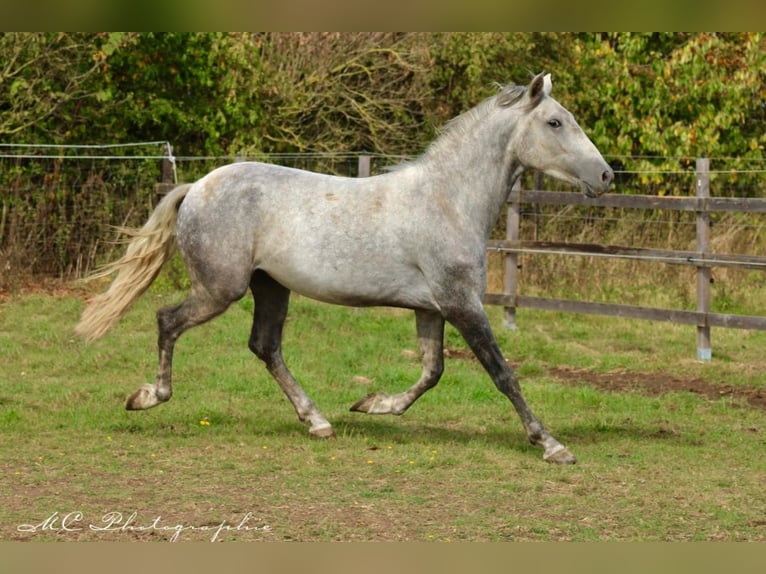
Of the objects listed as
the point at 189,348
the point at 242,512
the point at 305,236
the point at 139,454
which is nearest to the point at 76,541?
the point at 242,512

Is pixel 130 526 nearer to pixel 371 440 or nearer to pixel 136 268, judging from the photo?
pixel 371 440

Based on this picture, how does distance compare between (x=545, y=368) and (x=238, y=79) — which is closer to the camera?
(x=545, y=368)

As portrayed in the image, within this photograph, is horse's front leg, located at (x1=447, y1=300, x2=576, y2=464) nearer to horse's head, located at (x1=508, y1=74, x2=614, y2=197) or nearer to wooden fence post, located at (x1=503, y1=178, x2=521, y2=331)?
horse's head, located at (x1=508, y1=74, x2=614, y2=197)

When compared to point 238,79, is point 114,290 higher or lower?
lower

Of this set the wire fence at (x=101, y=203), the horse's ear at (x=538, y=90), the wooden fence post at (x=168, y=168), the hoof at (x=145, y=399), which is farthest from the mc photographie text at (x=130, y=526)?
the wooden fence post at (x=168, y=168)

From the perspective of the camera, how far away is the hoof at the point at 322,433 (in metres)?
7.27

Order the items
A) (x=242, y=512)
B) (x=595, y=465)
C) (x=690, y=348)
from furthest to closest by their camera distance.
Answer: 1. (x=690, y=348)
2. (x=595, y=465)
3. (x=242, y=512)

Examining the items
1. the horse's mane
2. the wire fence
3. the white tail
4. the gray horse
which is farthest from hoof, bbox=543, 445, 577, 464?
the wire fence

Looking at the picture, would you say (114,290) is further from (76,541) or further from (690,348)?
(690,348)

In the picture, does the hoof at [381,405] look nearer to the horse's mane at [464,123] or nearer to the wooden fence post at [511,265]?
the horse's mane at [464,123]

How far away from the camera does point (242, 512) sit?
5.56 meters

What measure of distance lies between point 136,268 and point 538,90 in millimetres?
2789

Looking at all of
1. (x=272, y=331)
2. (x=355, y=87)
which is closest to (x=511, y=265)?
(x=272, y=331)

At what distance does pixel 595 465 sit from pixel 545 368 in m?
3.36
